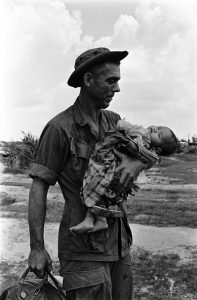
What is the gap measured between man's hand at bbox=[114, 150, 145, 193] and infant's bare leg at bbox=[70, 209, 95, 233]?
20 cm

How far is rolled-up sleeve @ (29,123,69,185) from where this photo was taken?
2512 mm

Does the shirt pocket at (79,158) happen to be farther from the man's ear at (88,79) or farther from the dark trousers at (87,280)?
the dark trousers at (87,280)

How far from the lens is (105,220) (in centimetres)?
247

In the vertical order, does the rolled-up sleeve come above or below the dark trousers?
above

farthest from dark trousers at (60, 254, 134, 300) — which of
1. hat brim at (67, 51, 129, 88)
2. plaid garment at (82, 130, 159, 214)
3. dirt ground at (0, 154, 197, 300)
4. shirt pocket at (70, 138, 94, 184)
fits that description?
hat brim at (67, 51, 129, 88)

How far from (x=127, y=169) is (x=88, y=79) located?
532 millimetres

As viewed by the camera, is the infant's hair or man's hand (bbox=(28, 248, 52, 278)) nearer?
man's hand (bbox=(28, 248, 52, 278))

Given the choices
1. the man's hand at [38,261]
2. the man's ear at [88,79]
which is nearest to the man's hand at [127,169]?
the man's ear at [88,79]

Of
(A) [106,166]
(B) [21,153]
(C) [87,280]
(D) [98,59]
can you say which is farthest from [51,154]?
(B) [21,153]

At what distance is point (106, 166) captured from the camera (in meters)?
2.46

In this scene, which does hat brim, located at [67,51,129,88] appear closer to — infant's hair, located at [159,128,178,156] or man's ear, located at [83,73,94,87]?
man's ear, located at [83,73,94,87]

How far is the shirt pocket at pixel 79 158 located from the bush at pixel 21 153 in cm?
1329

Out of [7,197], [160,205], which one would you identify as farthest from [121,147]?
[7,197]

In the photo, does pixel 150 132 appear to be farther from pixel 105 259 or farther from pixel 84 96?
pixel 105 259
